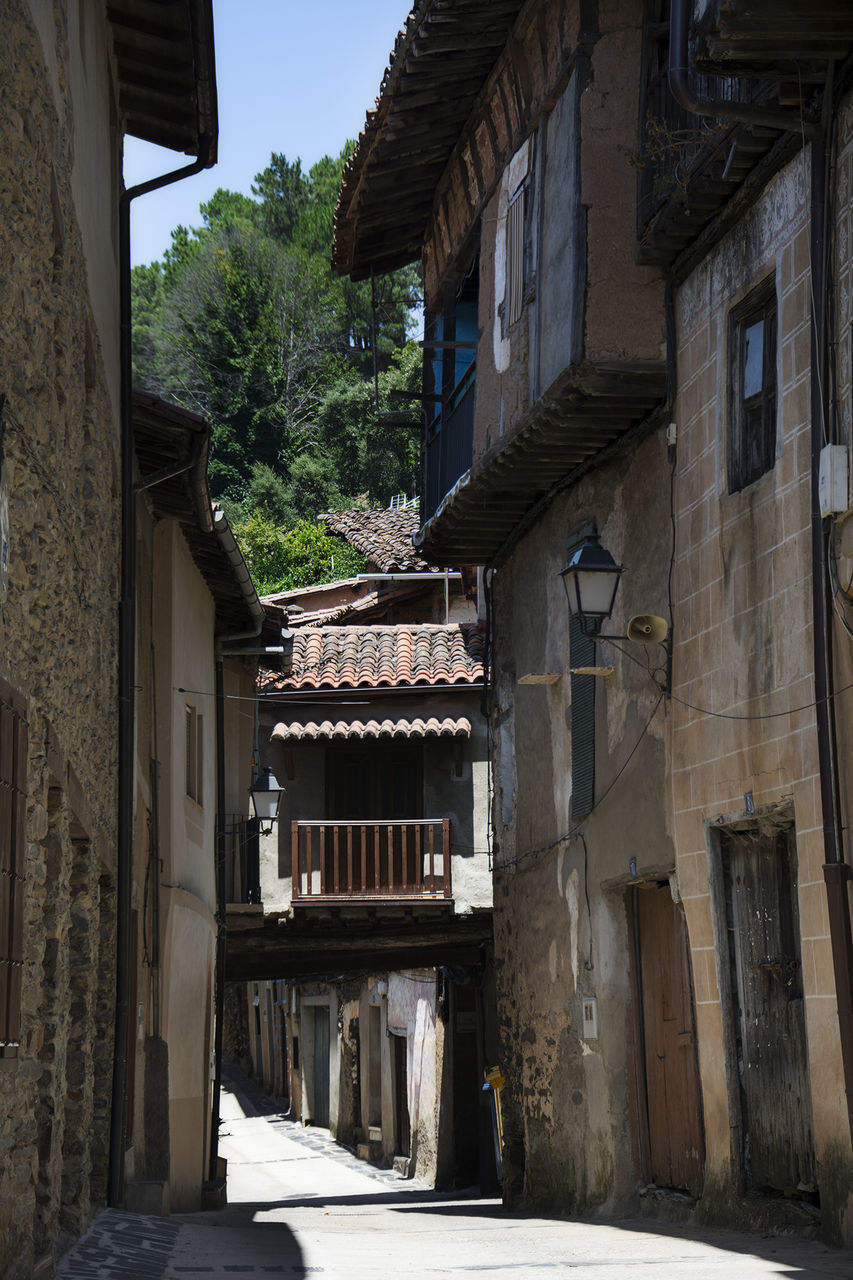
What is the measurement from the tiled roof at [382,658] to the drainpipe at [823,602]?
1439 cm

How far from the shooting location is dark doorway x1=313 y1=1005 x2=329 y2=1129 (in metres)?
33.3

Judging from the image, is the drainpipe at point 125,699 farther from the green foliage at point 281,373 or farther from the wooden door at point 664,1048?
the green foliage at point 281,373

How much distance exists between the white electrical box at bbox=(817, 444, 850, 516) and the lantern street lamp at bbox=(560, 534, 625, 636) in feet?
9.94

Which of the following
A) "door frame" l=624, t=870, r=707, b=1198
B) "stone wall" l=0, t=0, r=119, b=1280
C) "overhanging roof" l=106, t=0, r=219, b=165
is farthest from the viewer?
"door frame" l=624, t=870, r=707, b=1198

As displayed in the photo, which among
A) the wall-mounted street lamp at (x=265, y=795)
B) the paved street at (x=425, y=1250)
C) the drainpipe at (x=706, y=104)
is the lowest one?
the paved street at (x=425, y=1250)

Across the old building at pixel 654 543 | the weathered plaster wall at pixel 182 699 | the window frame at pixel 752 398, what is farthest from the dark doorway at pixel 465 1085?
the window frame at pixel 752 398

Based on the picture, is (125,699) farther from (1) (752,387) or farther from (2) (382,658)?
(2) (382,658)

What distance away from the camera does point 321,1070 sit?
33.5 meters

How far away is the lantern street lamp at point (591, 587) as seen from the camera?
36.6ft

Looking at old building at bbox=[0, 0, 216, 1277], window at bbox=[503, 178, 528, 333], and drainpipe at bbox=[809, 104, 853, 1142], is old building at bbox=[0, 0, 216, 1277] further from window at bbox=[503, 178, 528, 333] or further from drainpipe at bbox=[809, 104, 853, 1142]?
drainpipe at bbox=[809, 104, 853, 1142]

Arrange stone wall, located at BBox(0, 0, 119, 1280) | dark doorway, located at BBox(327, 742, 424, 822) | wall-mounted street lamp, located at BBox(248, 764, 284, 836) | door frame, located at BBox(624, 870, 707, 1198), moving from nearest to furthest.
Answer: stone wall, located at BBox(0, 0, 119, 1280) → door frame, located at BBox(624, 870, 707, 1198) → wall-mounted street lamp, located at BBox(248, 764, 284, 836) → dark doorway, located at BBox(327, 742, 424, 822)

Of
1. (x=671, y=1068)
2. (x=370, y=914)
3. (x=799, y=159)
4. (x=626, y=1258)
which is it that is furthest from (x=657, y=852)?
(x=370, y=914)

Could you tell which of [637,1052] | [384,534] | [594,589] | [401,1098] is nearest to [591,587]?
[594,589]

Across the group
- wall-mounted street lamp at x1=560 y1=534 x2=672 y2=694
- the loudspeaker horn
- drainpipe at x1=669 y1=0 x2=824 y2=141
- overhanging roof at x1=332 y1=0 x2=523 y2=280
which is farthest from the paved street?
overhanging roof at x1=332 y1=0 x2=523 y2=280
